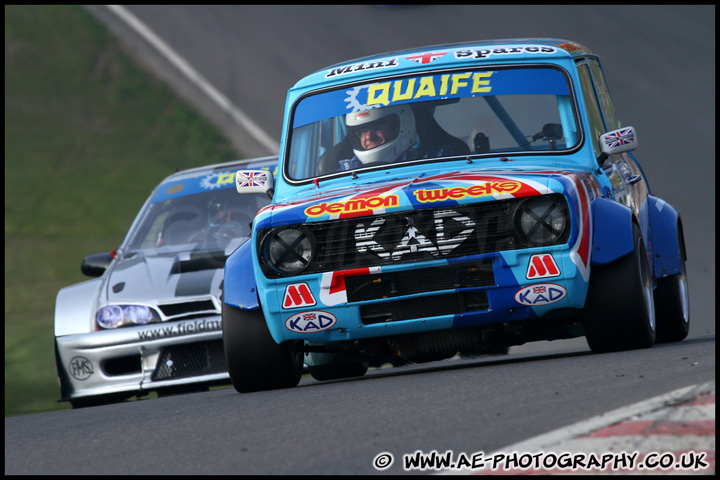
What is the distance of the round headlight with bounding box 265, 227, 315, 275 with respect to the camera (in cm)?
653

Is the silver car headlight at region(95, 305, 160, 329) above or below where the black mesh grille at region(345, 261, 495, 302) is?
below

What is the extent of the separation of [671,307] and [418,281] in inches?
94.1

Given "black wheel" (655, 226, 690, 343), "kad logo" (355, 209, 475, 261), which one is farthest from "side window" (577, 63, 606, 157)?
"kad logo" (355, 209, 475, 261)

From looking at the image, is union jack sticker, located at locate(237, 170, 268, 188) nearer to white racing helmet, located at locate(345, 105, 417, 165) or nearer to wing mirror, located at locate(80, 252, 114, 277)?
white racing helmet, located at locate(345, 105, 417, 165)

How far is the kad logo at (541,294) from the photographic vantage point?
6.31 meters

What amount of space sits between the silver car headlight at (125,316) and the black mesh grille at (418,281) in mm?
2648

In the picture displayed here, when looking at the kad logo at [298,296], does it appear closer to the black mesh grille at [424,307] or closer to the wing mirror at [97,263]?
the black mesh grille at [424,307]

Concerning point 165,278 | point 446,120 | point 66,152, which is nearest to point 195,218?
point 165,278

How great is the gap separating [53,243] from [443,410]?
12484mm

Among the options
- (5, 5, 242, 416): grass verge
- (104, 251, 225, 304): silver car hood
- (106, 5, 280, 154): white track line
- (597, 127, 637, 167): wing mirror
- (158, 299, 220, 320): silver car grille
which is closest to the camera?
(597, 127, 637, 167): wing mirror

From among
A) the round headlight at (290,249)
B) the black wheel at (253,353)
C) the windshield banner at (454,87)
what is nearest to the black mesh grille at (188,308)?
the black wheel at (253,353)

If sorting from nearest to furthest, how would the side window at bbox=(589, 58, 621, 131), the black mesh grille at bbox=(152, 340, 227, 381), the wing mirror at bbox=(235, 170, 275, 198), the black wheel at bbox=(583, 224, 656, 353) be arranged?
the black wheel at bbox=(583, 224, 656, 353) → the wing mirror at bbox=(235, 170, 275, 198) → the side window at bbox=(589, 58, 621, 131) → the black mesh grille at bbox=(152, 340, 227, 381)

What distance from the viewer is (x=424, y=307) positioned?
6.47m

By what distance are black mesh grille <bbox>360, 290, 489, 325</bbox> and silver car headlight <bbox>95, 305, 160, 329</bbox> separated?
266 centimetres
